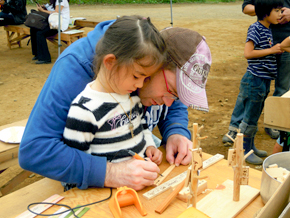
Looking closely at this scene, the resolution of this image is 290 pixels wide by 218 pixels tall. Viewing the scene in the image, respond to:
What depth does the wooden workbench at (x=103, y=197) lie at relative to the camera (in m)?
1.05

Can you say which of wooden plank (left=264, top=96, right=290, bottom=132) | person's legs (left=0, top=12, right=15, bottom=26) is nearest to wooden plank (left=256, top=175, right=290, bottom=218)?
wooden plank (left=264, top=96, right=290, bottom=132)

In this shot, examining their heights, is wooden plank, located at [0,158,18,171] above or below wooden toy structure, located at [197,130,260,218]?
below

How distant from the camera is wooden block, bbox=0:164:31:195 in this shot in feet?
7.93

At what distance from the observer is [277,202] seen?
0.68 meters

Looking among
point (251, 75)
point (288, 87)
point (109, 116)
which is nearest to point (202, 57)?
point (109, 116)

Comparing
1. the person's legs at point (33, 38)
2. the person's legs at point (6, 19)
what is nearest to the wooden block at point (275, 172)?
the person's legs at point (33, 38)

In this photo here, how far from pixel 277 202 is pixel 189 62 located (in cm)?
70

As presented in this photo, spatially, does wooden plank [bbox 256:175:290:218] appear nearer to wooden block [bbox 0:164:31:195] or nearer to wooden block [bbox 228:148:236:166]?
wooden block [bbox 228:148:236:166]

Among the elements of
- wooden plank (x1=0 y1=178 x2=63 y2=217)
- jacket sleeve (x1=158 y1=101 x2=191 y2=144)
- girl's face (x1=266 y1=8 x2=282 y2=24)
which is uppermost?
girl's face (x1=266 y1=8 x2=282 y2=24)

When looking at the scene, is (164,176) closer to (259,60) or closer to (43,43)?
(259,60)

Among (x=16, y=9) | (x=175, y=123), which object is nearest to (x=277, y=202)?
(x=175, y=123)

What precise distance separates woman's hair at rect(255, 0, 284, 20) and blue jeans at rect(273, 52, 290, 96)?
0.58 meters

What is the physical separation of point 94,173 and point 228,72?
18.5ft

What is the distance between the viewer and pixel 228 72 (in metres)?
6.26
